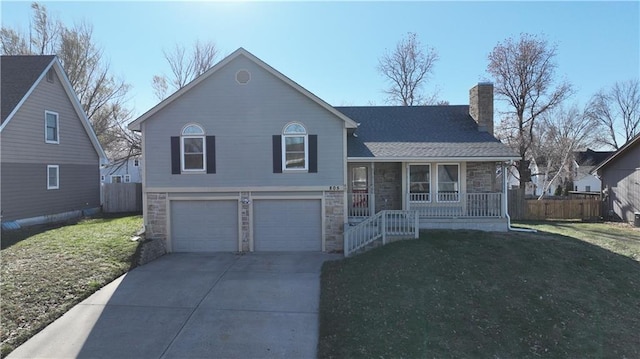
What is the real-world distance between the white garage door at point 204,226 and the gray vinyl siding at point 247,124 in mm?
925

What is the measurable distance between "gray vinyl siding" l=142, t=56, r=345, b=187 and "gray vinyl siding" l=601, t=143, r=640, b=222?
55.9ft

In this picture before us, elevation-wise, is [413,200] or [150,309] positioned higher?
[413,200]

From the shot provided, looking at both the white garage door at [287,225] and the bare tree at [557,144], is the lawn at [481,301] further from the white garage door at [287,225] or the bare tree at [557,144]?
the bare tree at [557,144]

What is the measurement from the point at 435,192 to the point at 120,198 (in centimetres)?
1735

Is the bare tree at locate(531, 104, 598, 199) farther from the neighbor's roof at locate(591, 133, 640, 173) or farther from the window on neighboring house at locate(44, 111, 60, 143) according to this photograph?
the window on neighboring house at locate(44, 111, 60, 143)

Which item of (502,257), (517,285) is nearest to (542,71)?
(502,257)

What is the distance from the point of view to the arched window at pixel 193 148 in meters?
12.6

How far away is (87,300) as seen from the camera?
7914mm

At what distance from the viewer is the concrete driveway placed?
602cm

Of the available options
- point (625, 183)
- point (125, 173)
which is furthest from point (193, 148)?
point (125, 173)

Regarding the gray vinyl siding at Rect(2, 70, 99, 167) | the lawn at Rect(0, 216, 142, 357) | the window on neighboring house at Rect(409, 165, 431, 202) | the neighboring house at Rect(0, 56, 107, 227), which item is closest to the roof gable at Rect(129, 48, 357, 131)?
the window on neighboring house at Rect(409, 165, 431, 202)

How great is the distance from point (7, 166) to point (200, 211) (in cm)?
842

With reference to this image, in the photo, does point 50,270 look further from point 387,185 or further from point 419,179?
point 419,179

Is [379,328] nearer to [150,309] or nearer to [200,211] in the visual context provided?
[150,309]
